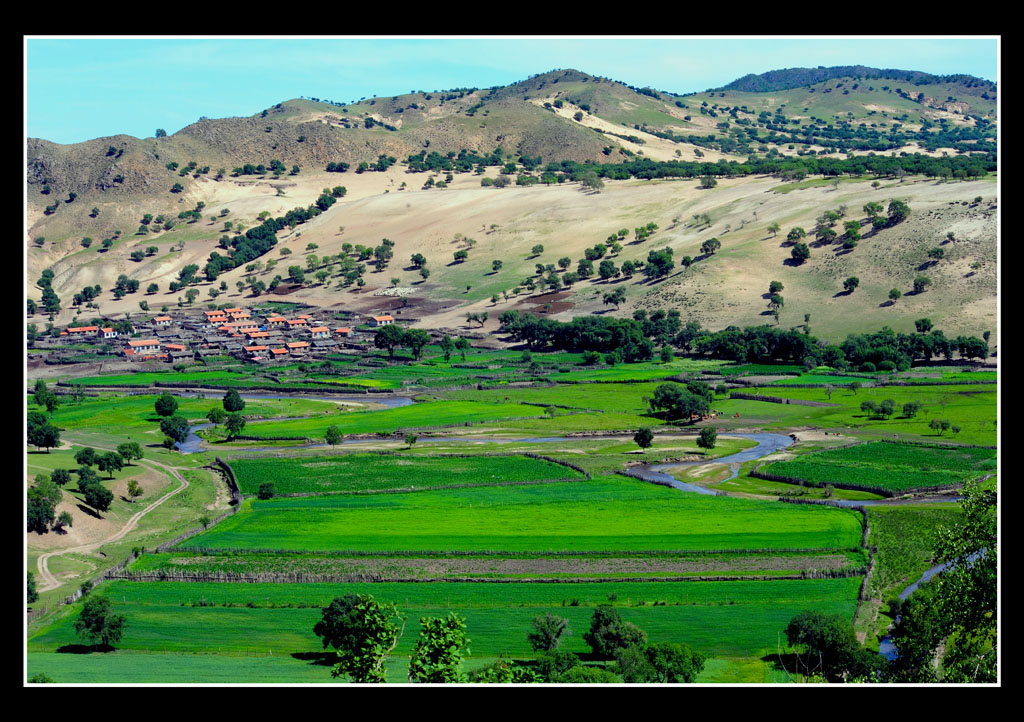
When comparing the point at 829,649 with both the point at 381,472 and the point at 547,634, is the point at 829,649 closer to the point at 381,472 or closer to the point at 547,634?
the point at 547,634

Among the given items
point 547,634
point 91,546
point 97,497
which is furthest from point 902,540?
point 97,497

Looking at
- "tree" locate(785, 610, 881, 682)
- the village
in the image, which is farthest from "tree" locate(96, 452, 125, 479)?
the village

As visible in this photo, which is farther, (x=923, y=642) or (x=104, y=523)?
(x=104, y=523)

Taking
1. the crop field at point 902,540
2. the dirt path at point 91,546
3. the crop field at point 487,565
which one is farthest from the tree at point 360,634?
the crop field at point 902,540
